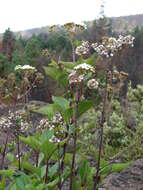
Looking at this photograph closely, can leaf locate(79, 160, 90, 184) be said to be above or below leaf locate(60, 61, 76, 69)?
below

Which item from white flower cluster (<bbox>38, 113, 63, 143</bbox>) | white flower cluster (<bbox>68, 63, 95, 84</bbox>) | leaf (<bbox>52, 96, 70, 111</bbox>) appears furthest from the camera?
leaf (<bbox>52, 96, 70, 111</bbox>)

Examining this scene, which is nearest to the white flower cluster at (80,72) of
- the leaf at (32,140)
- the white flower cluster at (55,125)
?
the white flower cluster at (55,125)

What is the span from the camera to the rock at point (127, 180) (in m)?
4.17

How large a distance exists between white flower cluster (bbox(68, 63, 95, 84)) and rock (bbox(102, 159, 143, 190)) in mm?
2280

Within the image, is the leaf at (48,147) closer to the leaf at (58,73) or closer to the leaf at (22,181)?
the leaf at (22,181)

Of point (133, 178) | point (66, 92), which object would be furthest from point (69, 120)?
point (133, 178)

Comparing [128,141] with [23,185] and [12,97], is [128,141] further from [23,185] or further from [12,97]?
[23,185]

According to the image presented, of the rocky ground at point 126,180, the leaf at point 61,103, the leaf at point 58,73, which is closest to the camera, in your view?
the leaf at point 61,103

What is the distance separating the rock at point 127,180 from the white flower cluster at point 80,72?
2.28 metres

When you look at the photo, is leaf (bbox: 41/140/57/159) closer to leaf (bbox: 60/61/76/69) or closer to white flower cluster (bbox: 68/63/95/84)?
white flower cluster (bbox: 68/63/95/84)

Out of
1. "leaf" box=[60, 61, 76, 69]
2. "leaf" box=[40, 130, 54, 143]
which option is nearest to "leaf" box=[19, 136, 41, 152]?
"leaf" box=[40, 130, 54, 143]

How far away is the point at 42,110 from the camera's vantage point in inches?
97.7

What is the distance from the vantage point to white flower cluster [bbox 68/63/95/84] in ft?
6.89

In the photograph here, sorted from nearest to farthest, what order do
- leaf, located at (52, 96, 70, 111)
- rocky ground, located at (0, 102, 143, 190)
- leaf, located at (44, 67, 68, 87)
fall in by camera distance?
1. leaf, located at (52, 96, 70, 111)
2. leaf, located at (44, 67, 68, 87)
3. rocky ground, located at (0, 102, 143, 190)
